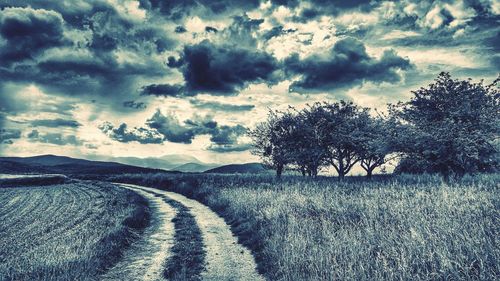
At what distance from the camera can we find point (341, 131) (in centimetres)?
3809

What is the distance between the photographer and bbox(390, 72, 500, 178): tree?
24.0 metres

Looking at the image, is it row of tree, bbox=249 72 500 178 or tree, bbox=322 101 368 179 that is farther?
tree, bbox=322 101 368 179

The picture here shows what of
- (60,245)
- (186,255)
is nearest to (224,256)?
(186,255)

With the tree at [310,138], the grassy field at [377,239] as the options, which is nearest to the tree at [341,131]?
the tree at [310,138]

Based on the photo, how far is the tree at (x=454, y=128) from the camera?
947 inches

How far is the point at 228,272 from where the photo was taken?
365 inches

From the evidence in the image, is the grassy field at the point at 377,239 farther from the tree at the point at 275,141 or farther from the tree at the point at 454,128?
the tree at the point at 275,141

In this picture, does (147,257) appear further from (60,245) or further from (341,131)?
(341,131)

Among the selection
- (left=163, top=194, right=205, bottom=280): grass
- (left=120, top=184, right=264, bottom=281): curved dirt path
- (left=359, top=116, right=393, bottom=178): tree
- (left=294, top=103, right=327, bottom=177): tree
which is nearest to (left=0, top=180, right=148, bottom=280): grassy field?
(left=163, top=194, right=205, bottom=280): grass

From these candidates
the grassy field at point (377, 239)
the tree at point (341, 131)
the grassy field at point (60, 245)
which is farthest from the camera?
the tree at point (341, 131)

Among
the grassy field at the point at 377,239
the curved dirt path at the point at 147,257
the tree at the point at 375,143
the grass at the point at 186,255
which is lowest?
the curved dirt path at the point at 147,257

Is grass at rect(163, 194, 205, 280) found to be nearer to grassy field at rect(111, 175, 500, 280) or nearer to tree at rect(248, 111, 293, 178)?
grassy field at rect(111, 175, 500, 280)

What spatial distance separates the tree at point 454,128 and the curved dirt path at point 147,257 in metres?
20.2

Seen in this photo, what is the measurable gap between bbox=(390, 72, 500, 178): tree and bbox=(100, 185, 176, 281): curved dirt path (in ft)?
66.2
